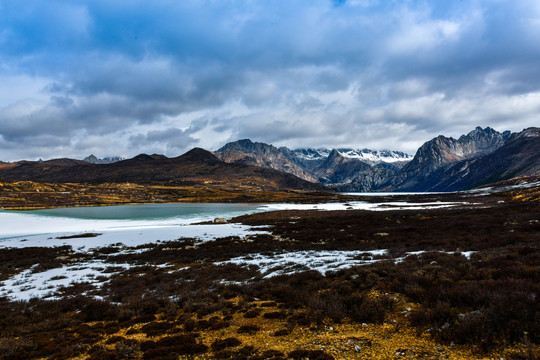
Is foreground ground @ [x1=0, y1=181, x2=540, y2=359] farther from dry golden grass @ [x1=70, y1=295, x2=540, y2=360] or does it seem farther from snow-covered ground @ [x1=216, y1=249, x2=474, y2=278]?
snow-covered ground @ [x1=216, y1=249, x2=474, y2=278]

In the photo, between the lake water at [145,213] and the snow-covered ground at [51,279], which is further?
the lake water at [145,213]

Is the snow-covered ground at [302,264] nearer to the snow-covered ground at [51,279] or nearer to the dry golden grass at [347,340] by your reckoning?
the dry golden grass at [347,340]

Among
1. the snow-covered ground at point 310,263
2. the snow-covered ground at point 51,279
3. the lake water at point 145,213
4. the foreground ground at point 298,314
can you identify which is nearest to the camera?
the foreground ground at point 298,314

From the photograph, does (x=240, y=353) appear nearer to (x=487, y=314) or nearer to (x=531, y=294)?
(x=487, y=314)

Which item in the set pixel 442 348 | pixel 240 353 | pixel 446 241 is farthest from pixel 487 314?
pixel 446 241

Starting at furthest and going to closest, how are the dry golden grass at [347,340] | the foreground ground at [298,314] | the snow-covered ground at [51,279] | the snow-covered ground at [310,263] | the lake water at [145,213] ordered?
1. the lake water at [145,213]
2. the snow-covered ground at [310,263]
3. the snow-covered ground at [51,279]
4. the foreground ground at [298,314]
5. the dry golden grass at [347,340]

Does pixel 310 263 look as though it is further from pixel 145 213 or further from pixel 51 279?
pixel 145 213

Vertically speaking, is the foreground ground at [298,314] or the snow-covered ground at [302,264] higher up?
the foreground ground at [298,314]

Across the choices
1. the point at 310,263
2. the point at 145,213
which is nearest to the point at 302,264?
the point at 310,263

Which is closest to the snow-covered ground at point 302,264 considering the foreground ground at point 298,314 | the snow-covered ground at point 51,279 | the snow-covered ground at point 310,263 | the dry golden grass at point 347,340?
the snow-covered ground at point 310,263

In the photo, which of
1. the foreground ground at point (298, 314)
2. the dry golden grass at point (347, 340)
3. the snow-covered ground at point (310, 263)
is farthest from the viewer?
the snow-covered ground at point (310, 263)

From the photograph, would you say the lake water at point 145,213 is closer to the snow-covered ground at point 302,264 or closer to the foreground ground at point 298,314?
the snow-covered ground at point 302,264

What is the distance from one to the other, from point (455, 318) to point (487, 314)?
82 centimetres

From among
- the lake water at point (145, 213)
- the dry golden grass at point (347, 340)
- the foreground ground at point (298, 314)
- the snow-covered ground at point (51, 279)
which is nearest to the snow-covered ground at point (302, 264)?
the foreground ground at point (298, 314)
